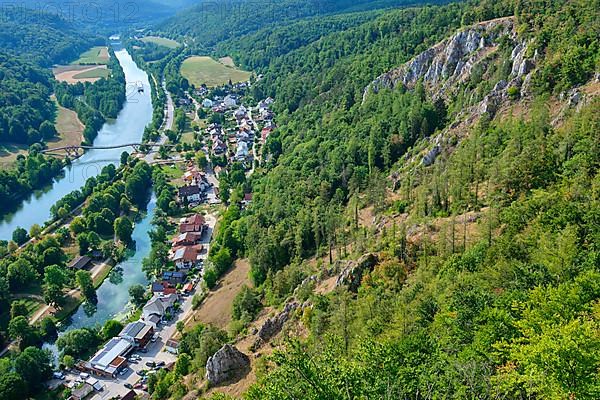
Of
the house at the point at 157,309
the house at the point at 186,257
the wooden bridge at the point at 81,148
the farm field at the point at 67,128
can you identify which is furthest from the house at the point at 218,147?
the house at the point at 157,309

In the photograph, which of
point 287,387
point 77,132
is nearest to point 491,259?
point 287,387

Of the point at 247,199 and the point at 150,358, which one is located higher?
the point at 247,199

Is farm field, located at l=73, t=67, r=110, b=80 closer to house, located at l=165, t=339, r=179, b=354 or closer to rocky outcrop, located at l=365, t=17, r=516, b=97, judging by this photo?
rocky outcrop, located at l=365, t=17, r=516, b=97

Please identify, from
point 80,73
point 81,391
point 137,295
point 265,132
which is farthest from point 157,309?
point 80,73

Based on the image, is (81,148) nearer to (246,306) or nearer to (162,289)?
(162,289)

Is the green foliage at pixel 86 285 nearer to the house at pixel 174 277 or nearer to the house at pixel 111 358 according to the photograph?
the house at pixel 174 277

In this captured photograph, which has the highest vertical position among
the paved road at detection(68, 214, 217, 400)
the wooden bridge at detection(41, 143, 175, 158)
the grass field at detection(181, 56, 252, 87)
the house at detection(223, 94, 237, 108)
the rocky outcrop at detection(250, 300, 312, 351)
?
the grass field at detection(181, 56, 252, 87)

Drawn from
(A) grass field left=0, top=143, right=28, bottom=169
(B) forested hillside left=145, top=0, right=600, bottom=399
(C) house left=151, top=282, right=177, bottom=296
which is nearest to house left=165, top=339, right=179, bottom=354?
(B) forested hillside left=145, top=0, right=600, bottom=399
